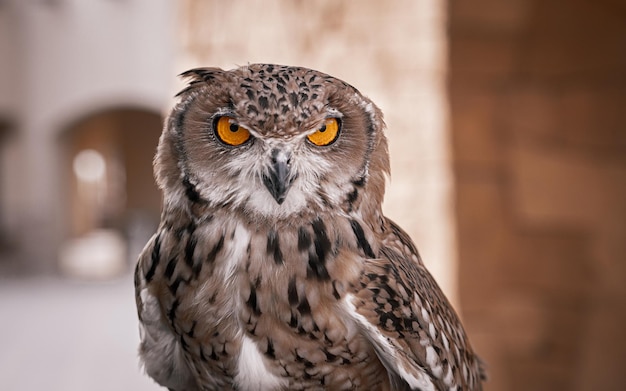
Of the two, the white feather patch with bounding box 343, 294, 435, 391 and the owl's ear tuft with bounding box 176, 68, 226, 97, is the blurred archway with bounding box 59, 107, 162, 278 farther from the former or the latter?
the white feather patch with bounding box 343, 294, 435, 391

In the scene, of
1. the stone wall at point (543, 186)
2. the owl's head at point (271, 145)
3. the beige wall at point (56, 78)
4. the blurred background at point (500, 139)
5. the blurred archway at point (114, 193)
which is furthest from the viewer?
the blurred archway at point (114, 193)

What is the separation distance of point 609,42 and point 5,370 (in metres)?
3.80

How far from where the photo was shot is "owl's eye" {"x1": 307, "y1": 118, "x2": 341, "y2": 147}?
781 mm

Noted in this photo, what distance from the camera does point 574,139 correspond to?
6.24ft

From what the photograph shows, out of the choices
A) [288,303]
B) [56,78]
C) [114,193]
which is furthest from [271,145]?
[114,193]

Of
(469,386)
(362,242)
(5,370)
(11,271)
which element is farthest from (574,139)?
(11,271)

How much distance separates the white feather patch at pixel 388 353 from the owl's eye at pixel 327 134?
19 cm

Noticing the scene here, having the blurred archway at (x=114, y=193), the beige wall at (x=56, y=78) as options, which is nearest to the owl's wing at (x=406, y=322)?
the beige wall at (x=56, y=78)

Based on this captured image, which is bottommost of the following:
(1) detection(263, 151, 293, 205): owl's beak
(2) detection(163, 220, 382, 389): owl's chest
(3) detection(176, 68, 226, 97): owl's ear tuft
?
(2) detection(163, 220, 382, 389): owl's chest

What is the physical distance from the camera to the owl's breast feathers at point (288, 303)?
805mm

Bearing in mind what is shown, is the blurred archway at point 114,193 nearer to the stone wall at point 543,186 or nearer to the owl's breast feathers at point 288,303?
the stone wall at point 543,186

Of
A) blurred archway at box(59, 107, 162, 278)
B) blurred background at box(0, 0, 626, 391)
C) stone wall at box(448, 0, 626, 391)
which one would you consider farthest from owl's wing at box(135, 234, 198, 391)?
blurred archway at box(59, 107, 162, 278)

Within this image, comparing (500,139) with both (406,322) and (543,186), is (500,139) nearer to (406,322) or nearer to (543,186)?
(543,186)

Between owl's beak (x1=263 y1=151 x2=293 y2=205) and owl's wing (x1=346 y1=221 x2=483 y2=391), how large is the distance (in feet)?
0.51
